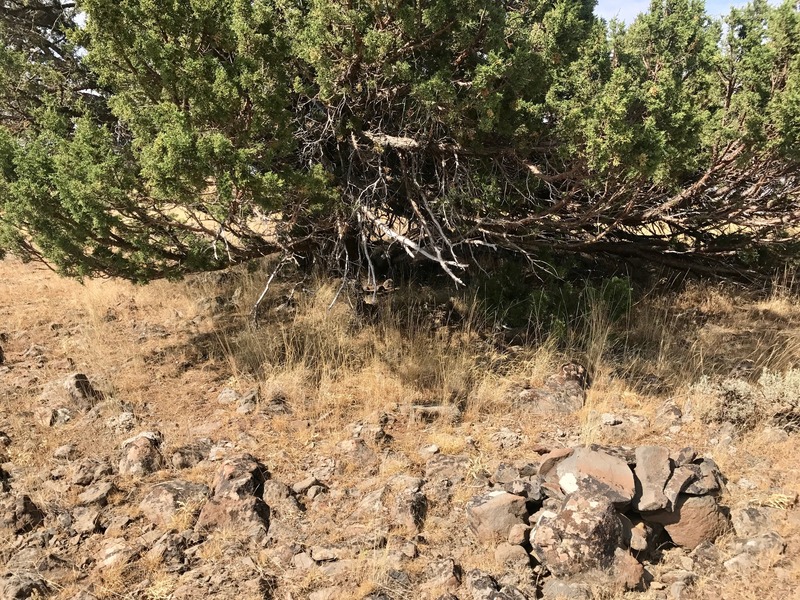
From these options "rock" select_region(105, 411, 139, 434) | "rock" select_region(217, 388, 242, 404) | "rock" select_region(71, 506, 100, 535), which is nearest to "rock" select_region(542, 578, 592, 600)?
"rock" select_region(71, 506, 100, 535)

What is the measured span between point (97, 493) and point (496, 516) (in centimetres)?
248

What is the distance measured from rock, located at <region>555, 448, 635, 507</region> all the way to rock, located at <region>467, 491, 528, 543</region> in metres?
0.29

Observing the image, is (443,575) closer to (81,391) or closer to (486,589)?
(486,589)

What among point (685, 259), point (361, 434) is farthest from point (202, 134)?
point (685, 259)

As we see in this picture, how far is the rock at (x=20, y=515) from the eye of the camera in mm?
3338

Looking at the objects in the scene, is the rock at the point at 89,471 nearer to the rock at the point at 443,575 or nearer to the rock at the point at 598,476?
the rock at the point at 443,575

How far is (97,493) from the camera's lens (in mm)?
3621

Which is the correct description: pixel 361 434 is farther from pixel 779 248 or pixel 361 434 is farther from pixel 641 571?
pixel 779 248

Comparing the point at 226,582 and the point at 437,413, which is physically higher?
the point at 437,413

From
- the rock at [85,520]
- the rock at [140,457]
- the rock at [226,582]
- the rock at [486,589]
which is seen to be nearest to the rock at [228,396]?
the rock at [140,457]

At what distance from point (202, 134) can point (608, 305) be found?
4.12 metres

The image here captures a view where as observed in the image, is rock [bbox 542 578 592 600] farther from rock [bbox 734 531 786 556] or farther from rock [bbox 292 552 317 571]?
rock [bbox 292 552 317 571]

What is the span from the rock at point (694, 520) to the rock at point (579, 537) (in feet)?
1.39

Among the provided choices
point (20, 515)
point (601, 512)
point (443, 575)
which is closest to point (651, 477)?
point (601, 512)
